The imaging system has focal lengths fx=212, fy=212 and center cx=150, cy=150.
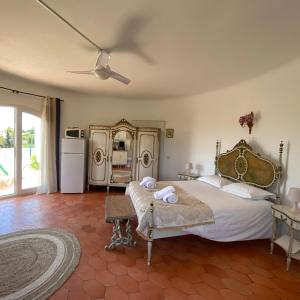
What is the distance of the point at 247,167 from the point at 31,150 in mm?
4807

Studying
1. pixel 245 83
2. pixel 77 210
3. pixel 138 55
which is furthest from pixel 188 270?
pixel 245 83

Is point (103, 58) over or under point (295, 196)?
over

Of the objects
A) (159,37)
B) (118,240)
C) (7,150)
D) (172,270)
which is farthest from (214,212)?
(7,150)

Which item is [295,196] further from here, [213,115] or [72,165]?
[72,165]

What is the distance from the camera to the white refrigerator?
5129mm

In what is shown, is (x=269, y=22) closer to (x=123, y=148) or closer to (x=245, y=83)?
(x=245, y=83)

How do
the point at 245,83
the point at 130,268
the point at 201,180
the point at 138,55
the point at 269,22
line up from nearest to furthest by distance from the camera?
the point at 269,22
the point at 130,268
the point at 138,55
the point at 245,83
the point at 201,180

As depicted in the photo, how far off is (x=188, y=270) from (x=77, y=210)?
2.53 metres

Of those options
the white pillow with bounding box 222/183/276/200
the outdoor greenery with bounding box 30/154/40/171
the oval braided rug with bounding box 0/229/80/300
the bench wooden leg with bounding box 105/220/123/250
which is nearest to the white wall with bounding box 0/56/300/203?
the white pillow with bounding box 222/183/276/200

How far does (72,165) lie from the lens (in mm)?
5191

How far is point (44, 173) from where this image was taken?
17.0 ft

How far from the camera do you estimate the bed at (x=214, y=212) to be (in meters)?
2.59

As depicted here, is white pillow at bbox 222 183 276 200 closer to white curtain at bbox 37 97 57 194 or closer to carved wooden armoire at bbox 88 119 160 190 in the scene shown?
carved wooden armoire at bbox 88 119 160 190

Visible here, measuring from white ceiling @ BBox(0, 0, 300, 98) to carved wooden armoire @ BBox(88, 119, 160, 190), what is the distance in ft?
5.99
